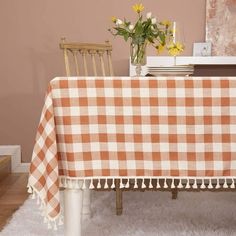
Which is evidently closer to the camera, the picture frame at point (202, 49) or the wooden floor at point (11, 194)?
the wooden floor at point (11, 194)

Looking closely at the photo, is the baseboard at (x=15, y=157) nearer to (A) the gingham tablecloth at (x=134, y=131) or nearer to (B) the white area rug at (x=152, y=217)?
(B) the white area rug at (x=152, y=217)

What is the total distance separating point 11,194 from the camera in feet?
9.09

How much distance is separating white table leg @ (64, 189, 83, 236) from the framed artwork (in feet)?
7.12

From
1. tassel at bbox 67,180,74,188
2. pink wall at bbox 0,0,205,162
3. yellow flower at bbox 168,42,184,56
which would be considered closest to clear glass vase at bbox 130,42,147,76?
yellow flower at bbox 168,42,184,56

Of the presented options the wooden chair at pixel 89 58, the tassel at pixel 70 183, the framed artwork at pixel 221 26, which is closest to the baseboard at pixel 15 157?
the wooden chair at pixel 89 58

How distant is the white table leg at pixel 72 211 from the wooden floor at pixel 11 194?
710 millimetres

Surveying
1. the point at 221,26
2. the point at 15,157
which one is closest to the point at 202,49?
the point at 221,26

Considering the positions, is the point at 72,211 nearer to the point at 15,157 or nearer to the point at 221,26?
the point at 15,157

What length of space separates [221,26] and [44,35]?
1.44 meters

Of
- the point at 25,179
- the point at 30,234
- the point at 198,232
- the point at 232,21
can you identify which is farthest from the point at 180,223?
the point at 232,21

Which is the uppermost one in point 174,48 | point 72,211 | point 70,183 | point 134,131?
point 174,48

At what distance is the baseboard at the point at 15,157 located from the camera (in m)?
3.46

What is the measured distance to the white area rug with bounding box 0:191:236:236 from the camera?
1981 mm

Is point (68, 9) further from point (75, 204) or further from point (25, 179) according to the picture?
point (75, 204)
